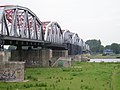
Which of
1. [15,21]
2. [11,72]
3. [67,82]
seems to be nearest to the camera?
[67,82]

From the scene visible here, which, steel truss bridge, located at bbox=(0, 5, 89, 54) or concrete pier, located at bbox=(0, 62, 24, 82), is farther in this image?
steel truss bridge, located at bbox=(0, 5, 89, 54)

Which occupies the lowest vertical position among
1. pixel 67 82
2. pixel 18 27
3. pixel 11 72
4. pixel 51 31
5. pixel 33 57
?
pixel 67 82

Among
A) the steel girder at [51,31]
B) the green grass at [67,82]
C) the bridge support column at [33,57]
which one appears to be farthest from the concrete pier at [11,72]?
the steel girder at [51,31]

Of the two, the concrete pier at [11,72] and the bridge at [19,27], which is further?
the bridge at [19,27]

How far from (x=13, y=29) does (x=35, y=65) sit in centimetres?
2924

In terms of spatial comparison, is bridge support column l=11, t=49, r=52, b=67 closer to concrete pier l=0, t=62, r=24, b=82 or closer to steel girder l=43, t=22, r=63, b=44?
steel girder l=43, t=22, r=63, b=44

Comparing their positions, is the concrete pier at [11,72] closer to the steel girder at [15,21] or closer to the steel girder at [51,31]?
the steel girder at [15,21]

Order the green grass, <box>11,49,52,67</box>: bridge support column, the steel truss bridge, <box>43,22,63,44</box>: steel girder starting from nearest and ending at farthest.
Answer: the green grass, the steel truss bridge, <box>11,49,52,67</box>: bridge support column, <box>43,22,63,44</box>: steel girder

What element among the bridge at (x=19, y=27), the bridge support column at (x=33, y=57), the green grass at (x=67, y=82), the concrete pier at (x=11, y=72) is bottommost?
the green grass at (x=67, y=82)

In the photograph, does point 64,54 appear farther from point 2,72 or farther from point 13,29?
point 2,72

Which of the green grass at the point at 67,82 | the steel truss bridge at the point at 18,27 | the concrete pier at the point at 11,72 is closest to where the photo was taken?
the green grass at the point at 67,82

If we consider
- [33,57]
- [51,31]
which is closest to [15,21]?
[33,57]

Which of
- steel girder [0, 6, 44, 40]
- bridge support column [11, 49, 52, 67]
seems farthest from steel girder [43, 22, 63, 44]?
steel girder [0, 6, 44, 40]

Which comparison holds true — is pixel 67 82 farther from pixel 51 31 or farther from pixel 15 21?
pixel 51 31
